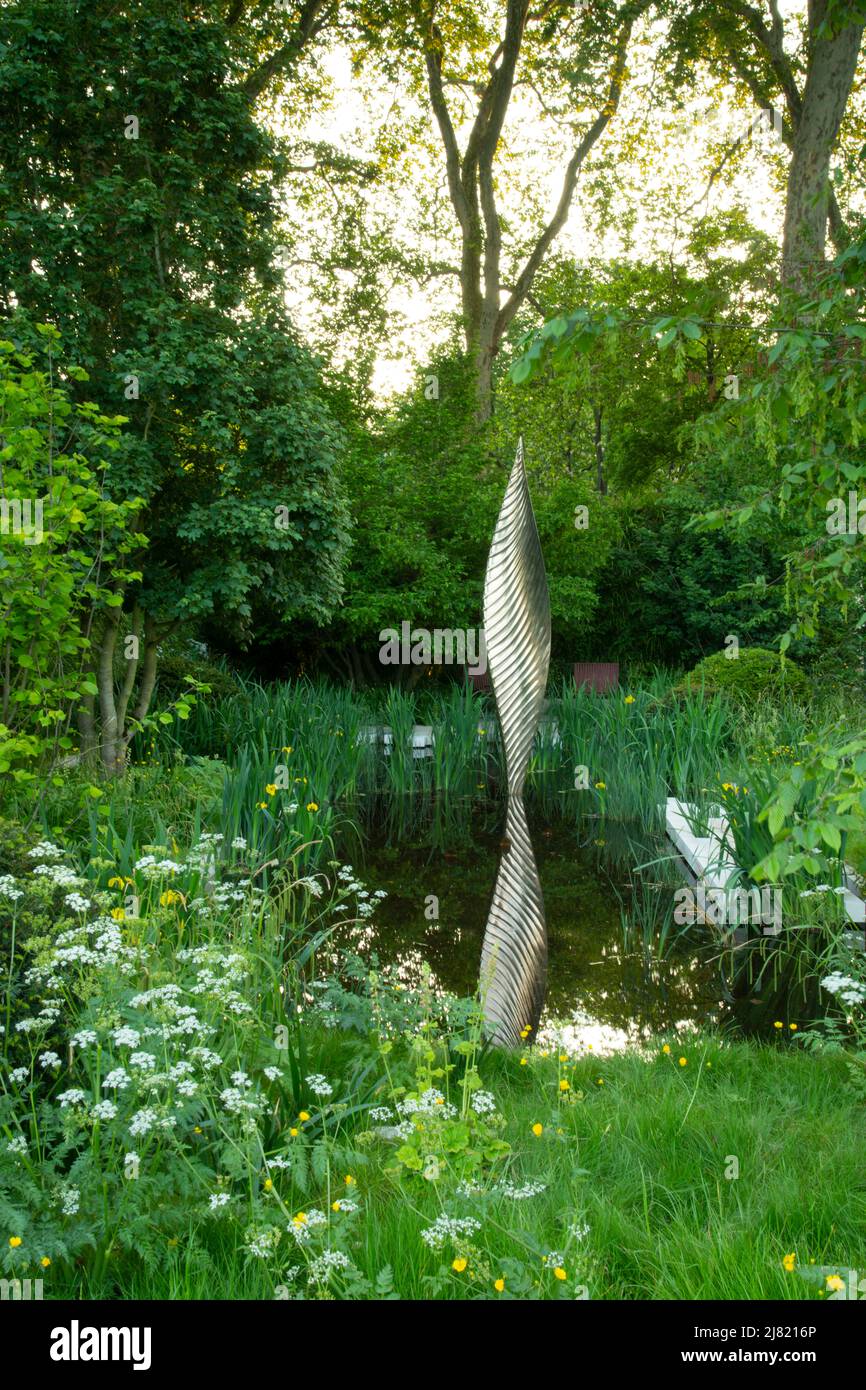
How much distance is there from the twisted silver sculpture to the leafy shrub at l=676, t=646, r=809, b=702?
5353 millimetres

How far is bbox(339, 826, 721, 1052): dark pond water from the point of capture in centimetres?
425

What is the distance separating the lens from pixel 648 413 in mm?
17891

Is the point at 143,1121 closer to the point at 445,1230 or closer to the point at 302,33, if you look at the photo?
the point at 445,1230

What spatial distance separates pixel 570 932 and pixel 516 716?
1967mm

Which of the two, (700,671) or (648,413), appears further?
(648,413)

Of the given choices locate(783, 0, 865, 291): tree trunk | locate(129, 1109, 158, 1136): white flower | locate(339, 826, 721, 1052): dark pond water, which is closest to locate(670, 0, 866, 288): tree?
locate(783, 0, 865, 291): tree trunk

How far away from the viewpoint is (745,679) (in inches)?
362

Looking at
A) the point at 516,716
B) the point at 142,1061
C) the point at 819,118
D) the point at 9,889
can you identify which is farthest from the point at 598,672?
the point at 142,1061

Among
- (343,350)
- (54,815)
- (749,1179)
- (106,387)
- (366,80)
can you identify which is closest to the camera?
(749,1179)
